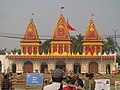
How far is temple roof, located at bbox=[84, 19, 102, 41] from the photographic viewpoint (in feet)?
186

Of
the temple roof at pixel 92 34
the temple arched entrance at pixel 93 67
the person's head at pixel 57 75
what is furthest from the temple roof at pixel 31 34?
the person's head at pixel 57 75

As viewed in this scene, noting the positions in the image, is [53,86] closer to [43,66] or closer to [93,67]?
[93,67]

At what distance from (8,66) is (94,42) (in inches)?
572

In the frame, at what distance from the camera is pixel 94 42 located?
Result: 184ft

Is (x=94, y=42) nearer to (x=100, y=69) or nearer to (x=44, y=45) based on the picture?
(x=100, y=69)

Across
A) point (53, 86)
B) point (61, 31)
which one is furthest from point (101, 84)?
point (61, 31)

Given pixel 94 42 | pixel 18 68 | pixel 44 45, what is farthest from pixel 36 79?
pixel 44 45

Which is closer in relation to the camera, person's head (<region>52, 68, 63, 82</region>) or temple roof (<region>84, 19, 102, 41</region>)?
person's head (<region>52, 68, 63, 82</region>)

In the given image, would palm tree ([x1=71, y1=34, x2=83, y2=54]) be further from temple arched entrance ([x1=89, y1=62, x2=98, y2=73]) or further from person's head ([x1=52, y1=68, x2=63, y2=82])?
person's head ([x1=52, y1=68, x2=63, y2=82])

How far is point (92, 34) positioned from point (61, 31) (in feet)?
17.1

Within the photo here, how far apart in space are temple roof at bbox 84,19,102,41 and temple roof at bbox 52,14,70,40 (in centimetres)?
334

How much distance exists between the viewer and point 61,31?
57.2m

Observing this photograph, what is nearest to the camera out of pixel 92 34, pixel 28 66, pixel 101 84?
pixel 101 84

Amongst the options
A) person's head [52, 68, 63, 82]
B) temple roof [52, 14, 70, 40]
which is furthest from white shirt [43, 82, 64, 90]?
temple roof [52, 14, 70, 40]
